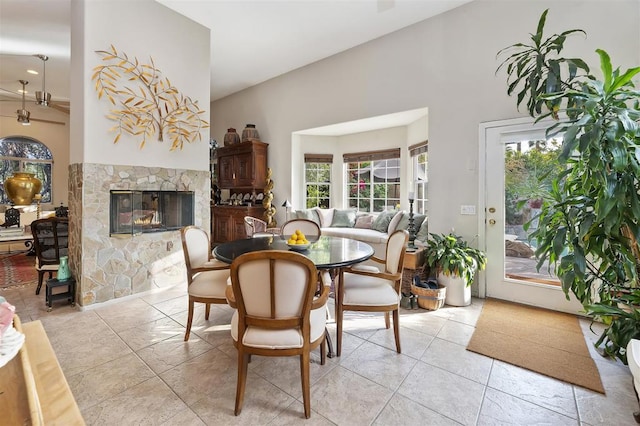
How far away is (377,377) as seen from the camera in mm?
1890

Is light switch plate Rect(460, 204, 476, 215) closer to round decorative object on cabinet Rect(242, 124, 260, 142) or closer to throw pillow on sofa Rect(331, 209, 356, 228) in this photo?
throw pillow on sofa Rect(331, 209, 356, 228)

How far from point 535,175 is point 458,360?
2253mm

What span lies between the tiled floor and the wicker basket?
0.44m

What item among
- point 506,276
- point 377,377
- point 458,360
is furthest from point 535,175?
point 377,377

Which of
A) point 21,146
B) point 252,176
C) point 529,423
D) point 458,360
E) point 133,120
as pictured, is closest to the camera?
point 529,423

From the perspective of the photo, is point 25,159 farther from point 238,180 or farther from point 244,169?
point 244,169

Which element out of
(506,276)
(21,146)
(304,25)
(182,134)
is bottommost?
(506,276)

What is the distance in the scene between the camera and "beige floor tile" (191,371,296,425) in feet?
4.98

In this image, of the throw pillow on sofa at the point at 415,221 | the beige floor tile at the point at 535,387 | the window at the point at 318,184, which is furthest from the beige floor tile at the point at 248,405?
the window at the point at 318,184

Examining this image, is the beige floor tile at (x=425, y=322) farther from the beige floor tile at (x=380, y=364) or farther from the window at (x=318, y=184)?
the window at (x=318, y=184)

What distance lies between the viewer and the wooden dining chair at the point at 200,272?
2220mm

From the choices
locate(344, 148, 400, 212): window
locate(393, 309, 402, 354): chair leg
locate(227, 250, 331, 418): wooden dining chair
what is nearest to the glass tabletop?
locate(227, 250, 331, 418): wooden dining chair

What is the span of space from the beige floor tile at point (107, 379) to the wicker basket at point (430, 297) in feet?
8.35

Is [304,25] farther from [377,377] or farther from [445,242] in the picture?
[377,377]
